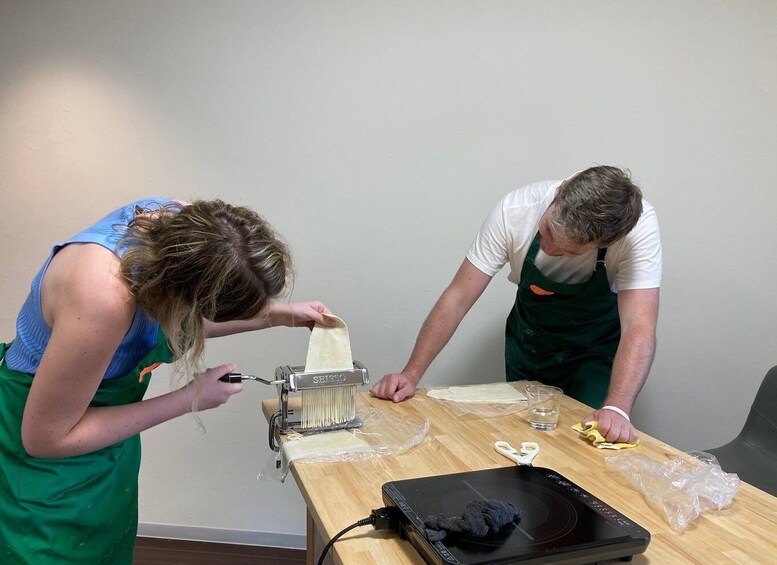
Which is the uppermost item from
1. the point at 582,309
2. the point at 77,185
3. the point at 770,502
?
the point at 77,185

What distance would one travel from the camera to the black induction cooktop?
0.75 metres

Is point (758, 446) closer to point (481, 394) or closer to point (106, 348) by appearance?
point (481, 394)

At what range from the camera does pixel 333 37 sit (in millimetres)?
2172

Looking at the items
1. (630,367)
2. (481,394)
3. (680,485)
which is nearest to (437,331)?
(481,394)

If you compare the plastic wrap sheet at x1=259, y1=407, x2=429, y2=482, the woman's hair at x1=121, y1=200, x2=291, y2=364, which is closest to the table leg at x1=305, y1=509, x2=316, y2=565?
the plastic wrap sheet at x1=259, y1=407, x2=429, y2=482

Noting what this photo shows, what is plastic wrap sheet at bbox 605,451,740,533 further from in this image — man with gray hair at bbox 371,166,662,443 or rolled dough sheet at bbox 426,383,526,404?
rolled dough sheet at bbox 426,383,526,404

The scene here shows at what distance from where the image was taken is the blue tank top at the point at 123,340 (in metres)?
0.97

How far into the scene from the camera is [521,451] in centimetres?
118

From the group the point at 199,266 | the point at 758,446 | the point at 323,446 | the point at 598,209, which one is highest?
the point at 598,209

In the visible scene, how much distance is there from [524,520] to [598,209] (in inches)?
33.2

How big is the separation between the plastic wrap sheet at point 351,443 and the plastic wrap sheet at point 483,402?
0.16m

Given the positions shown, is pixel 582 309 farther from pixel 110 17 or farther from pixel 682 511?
pixel 110 17

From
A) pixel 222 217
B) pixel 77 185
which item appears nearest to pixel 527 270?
pixel 222 217

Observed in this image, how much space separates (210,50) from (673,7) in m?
1.73
